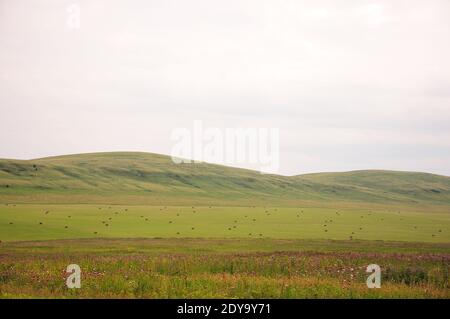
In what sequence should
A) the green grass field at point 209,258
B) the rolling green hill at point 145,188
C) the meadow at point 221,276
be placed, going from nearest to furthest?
the meadow at point 221,276 → the green grass field at point 209,258 → the rolling green hill at point 145,188

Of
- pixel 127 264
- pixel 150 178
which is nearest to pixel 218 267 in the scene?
pixel 127 264

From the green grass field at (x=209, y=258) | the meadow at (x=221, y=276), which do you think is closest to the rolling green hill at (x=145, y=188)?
the green grass field at (x=209, y=258)

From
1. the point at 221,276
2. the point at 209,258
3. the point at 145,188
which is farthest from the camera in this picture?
the point at 145,188

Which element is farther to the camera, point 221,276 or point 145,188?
point 145,188

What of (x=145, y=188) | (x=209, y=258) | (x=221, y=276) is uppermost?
(x=145, y=188)

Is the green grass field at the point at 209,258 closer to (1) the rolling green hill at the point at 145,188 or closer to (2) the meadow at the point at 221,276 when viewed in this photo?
(2) the meadow at the point at 221,276

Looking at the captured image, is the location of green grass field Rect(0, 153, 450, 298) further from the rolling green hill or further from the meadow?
the rolling green hill

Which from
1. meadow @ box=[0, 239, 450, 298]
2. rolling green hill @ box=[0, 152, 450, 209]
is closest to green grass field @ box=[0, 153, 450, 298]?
meadow @ box=[0, 239, 450, 298]

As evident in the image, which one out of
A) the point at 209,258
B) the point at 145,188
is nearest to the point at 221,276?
the point at 209,258

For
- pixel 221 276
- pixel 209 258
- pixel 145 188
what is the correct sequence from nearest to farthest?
pixel 221 276 → pixel 209 258 → pixel 145 188

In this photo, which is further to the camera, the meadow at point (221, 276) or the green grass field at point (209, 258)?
the green grass field at point (209, 258)

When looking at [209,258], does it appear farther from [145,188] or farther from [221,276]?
[145,188]

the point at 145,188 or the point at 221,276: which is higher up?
the point at 145,188

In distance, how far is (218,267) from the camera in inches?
1042
